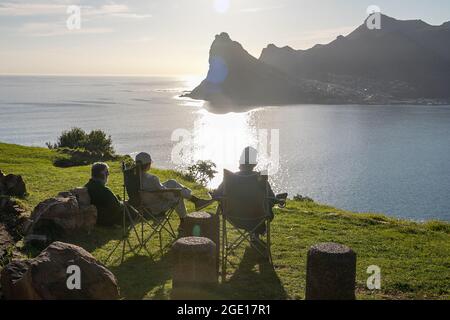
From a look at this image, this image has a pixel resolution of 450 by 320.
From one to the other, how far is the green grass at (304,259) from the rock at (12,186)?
0.31 meters

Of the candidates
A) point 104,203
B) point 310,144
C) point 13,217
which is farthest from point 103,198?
point 310,144

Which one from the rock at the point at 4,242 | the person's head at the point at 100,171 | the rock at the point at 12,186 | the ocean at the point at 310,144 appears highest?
the person's head at the point at 100,171

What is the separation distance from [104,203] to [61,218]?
3.36 ft

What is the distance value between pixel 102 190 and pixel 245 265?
3668 mm

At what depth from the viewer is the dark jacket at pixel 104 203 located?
9695 mm

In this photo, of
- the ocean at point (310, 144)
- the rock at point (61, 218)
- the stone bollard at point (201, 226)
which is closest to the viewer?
the stone bollard at point (201, 226)

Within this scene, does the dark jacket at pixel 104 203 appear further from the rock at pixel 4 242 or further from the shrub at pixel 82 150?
the shrub at pixel 82 150

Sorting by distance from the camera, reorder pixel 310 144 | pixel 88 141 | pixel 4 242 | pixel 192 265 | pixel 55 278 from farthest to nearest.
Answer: pixel 310 144, pixel 88 141, pixel 4 242, pixel 192 265, pixel 55 278

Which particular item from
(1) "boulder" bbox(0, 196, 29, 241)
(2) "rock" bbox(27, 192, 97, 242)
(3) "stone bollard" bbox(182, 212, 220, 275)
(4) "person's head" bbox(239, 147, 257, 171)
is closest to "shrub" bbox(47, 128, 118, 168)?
(1) "boulder" bbox(0, 196, 29, 241)

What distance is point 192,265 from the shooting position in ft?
22.0

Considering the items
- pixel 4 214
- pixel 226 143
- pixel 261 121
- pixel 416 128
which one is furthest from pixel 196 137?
pixel 4 214

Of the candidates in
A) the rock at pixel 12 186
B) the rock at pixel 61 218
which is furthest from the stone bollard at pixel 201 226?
the rock at pixel 12 186

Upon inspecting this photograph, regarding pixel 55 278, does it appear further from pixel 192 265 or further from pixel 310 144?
pixel 310 144

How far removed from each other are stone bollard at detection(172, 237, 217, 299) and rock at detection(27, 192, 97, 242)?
3.29m
